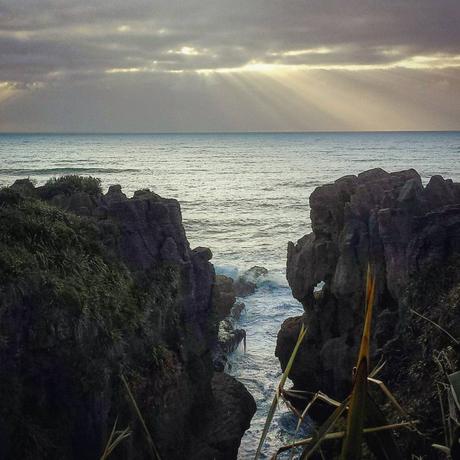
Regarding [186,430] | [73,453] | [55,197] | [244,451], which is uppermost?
[55,197]

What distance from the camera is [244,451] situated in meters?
22.4

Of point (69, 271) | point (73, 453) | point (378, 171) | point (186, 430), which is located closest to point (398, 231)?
point (378, 171)

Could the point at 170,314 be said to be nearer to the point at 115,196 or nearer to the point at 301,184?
the point at 115,196

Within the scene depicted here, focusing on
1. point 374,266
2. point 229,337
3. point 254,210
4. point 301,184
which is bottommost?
point 229,337

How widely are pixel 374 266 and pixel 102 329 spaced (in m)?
12.1

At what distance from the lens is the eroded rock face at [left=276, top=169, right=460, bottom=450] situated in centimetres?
1981

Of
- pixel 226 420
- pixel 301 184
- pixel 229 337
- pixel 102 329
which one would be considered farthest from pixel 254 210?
pixel 102 329

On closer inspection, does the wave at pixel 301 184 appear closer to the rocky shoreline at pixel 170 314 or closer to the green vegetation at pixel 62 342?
the rocky shoreline at pixel 170 314

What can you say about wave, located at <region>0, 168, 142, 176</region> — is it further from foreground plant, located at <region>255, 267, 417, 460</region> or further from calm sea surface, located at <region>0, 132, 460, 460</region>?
foreground plant, located at <region>255, 267, 417, 460</region>

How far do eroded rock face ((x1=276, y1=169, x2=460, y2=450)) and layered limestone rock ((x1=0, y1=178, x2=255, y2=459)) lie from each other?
4620 mm

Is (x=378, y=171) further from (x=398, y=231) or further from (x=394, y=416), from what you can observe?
(x=394, y=416)

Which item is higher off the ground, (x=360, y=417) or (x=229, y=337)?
(x=360, y=417)

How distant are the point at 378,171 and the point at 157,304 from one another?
13.7 metres

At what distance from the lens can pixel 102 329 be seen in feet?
52.5
